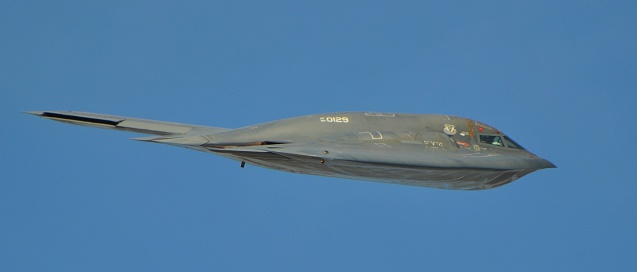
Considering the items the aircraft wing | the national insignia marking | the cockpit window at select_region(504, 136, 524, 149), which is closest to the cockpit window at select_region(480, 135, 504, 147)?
the cockpit window at select_region(504, 136, 524, 149)

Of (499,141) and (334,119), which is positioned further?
(499,141)

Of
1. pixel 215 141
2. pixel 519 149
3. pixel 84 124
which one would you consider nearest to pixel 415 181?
pixel 519 149

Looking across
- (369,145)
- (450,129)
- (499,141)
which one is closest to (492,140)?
(499,141)

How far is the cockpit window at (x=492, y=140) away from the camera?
34.1 m

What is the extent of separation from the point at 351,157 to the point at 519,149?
7.44 metres

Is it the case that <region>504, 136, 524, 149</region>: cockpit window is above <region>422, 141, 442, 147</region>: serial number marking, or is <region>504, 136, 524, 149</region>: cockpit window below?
above

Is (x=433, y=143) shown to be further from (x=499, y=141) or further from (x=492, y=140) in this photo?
(x=499, y=141)

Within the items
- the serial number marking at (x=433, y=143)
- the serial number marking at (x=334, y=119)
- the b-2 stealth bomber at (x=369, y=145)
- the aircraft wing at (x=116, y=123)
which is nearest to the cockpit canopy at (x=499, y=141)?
the b-2 stealth bomber at (x=369, y=145)

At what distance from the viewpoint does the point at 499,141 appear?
34406mm

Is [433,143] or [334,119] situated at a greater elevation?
[334,119]

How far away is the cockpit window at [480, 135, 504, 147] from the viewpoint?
3406 centimetres

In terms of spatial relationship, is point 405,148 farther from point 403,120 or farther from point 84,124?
point 84,124

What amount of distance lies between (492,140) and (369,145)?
16.4 ft

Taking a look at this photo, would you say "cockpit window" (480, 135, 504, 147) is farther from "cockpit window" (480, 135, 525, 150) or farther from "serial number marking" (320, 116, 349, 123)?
"serial number marking" (320, 116, 349, 123)
